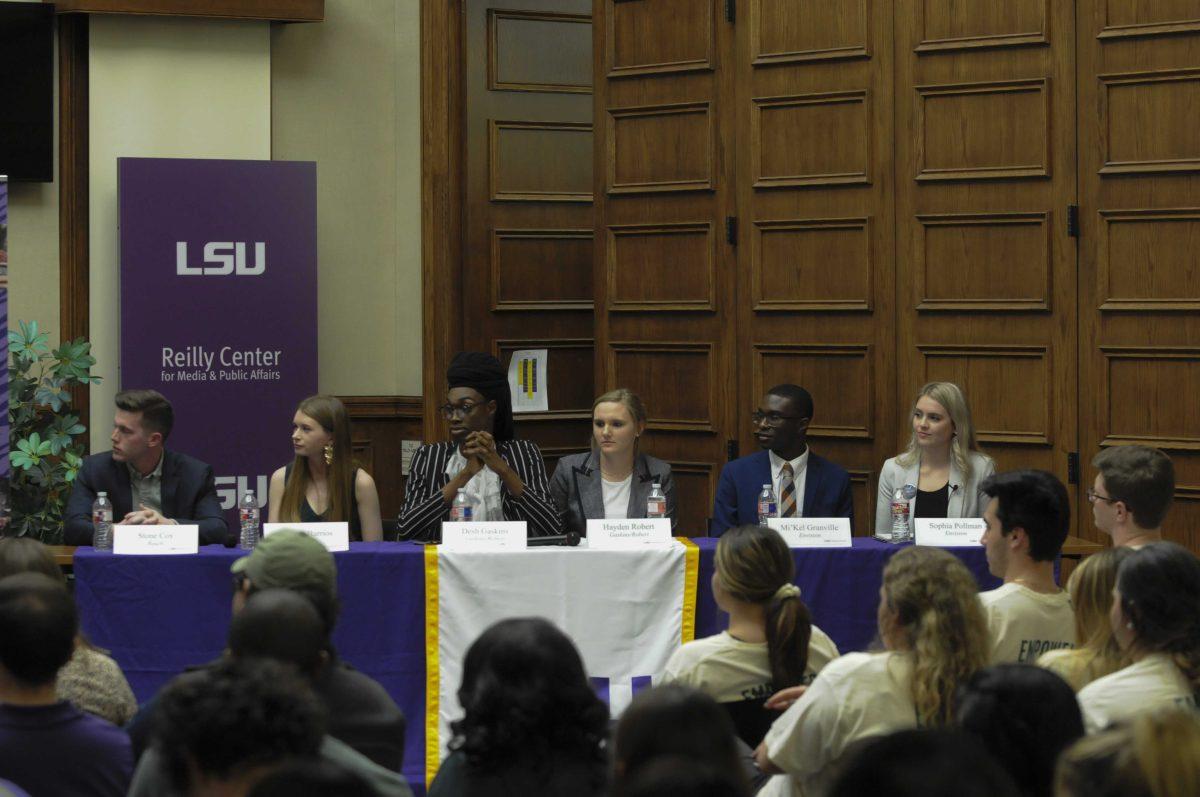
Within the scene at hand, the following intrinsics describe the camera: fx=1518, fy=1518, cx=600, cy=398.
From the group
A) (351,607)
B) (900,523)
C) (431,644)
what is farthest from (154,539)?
(900,523)

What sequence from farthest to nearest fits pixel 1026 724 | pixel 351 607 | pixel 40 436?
pixel 40 436, pixel 351 607, pixel 1026 724

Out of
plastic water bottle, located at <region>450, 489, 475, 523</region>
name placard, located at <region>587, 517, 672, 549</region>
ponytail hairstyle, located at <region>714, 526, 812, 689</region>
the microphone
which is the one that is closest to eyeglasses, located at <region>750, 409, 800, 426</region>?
name placard, located at <region>587, 517, 672, 549</region>

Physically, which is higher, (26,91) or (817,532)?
(26,91)

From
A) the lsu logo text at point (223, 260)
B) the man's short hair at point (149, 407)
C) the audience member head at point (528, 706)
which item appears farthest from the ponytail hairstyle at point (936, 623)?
the lsu logo text at point (223, 260)

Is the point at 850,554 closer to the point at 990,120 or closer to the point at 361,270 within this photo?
the point at 990,120

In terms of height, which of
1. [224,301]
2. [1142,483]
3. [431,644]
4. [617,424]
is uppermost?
[224,301]

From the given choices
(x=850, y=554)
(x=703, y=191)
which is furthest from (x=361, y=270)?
(x=850, y=554)

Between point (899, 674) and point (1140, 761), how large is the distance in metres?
1.21

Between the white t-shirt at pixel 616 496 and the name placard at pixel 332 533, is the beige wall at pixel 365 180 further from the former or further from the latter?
the name placard at pixel 332 533

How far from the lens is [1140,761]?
1487 mm

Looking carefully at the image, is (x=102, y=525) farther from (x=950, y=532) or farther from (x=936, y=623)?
(x=936, y=623)

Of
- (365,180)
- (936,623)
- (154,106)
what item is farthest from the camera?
(365,180)

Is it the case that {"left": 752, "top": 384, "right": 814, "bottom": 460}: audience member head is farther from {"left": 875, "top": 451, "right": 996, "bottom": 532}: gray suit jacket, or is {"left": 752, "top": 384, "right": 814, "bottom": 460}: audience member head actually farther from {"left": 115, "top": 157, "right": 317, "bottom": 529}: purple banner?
{"left": 115, "top": 157, "right": 317, "bottom": 529}: purple banner

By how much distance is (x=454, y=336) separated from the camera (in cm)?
730
